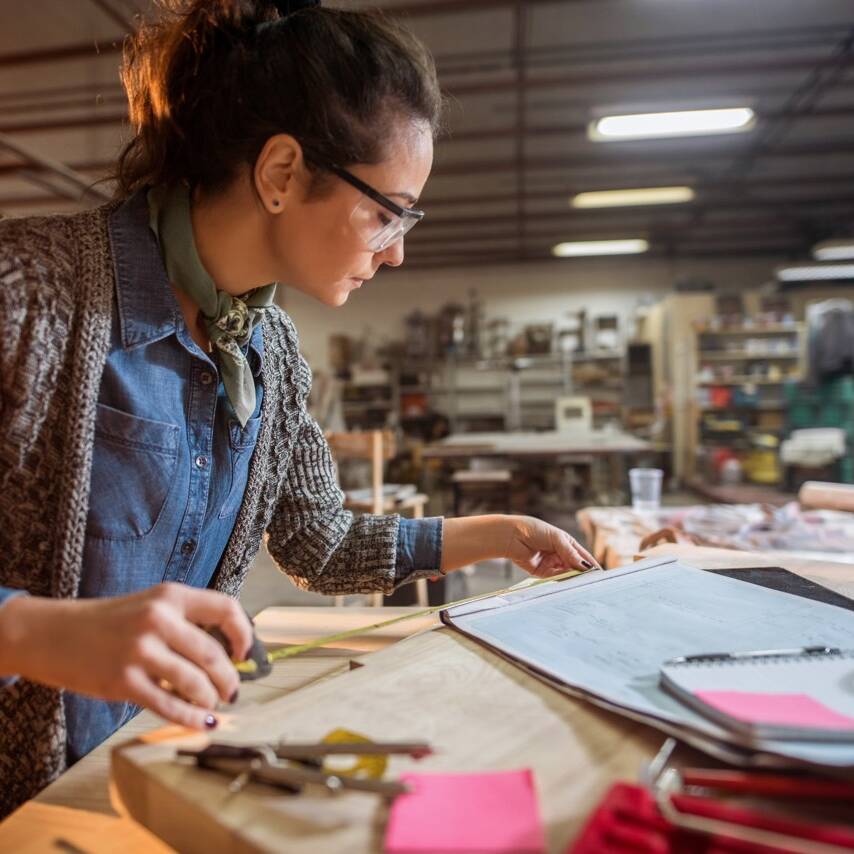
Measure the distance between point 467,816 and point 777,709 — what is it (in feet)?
0.87

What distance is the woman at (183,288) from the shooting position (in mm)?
829

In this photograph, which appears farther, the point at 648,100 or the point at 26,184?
the point at 26,184

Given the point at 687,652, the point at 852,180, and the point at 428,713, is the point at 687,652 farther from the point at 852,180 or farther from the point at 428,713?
the point at 852,180

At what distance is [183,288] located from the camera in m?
0.97

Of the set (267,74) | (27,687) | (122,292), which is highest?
(267,74)

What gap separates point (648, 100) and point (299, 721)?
625 centimetres

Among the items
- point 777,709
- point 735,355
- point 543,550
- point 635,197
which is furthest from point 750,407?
point 777,709

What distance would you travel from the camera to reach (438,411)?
35.3ft

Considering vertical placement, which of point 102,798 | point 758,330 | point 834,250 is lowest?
point 102,798

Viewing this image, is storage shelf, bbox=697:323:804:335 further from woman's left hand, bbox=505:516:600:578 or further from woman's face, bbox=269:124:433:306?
woman's face, bbox=269:124:433:306

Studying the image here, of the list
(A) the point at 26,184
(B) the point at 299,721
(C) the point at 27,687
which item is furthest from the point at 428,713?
(A) the point at 26,184

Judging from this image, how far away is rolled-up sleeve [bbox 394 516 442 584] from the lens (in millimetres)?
1146

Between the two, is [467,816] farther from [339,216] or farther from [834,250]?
[834,250]

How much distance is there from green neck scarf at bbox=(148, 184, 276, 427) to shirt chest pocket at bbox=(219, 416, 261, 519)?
Result: 0.8 inches
